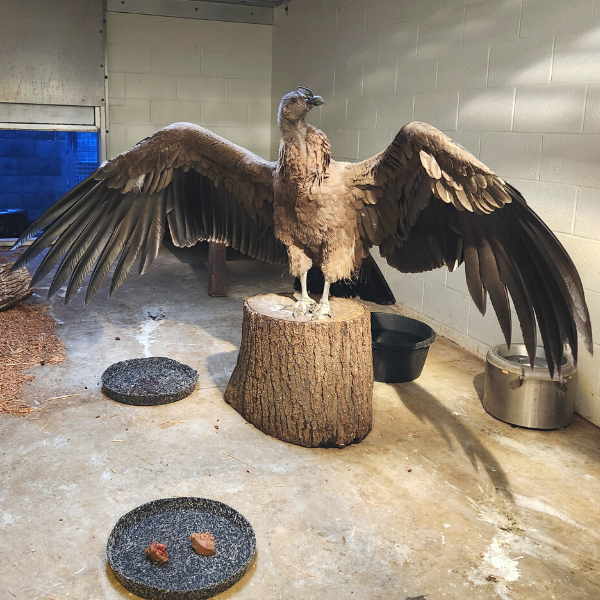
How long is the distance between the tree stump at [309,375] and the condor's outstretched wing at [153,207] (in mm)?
668

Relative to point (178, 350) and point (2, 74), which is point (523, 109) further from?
point (2, 74)

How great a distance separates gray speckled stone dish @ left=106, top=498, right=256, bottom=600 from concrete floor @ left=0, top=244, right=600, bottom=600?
67 millimetres

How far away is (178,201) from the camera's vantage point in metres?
3.61

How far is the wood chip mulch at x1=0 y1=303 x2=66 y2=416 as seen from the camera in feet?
11.8

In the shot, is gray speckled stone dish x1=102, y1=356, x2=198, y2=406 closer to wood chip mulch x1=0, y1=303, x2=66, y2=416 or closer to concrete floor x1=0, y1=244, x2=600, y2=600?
concrete floor x1=0, y1=244, x2=600, y2=600

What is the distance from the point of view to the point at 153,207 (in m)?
3.55

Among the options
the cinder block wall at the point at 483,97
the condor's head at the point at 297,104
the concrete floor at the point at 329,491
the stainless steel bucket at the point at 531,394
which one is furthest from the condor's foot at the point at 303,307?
the cinder block wall at the point at 483,97

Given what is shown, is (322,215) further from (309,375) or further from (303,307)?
(309,375)

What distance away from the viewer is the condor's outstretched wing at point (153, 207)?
10.5 ft

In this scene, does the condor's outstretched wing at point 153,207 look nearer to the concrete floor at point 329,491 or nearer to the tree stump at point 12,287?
the concrete floor at point 329,491

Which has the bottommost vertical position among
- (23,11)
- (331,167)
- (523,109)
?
(331,167)

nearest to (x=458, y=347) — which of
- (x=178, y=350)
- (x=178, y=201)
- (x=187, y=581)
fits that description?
(x=178, y=350)

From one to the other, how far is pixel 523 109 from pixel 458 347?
5.64 ft

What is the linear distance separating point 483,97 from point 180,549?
3.32m
